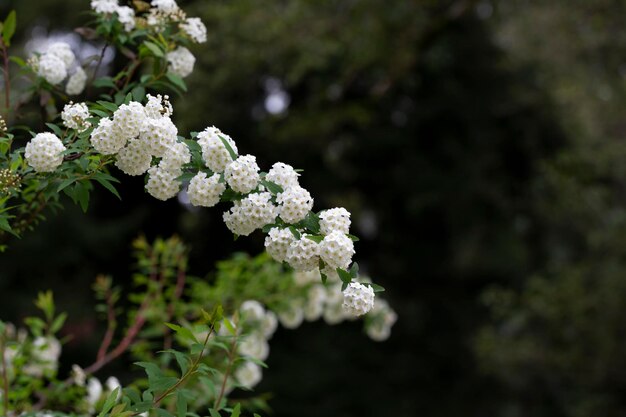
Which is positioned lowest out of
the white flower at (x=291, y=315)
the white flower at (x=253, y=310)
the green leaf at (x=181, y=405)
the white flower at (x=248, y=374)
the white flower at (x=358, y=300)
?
the green leaf at (x=181, y=405)

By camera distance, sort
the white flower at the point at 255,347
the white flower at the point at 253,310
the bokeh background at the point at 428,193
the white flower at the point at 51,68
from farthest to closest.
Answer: the bokeh background at the point at 428,193 → the white flower at the point at 253,310 → the white flower at the point at 255,347 → the white flower at the point at 51,68

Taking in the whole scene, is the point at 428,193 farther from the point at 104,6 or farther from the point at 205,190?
the point at 205,190

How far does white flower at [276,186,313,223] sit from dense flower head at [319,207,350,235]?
0.12 ft

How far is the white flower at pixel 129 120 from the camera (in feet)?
4.79

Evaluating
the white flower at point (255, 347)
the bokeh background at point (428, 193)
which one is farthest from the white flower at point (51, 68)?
the bokeh background at point (428, 193)

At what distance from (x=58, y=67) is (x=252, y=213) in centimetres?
95

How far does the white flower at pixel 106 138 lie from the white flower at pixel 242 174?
0.22 meters

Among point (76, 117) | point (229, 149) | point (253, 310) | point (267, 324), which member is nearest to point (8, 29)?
point (76, 117)

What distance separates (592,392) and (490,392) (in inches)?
67.6

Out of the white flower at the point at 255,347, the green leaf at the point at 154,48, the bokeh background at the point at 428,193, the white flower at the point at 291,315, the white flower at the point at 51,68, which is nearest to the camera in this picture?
the green leaf at the point at 154,48

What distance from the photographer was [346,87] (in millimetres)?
7738

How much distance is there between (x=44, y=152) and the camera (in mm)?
1482

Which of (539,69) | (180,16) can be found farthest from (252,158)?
(539,69)

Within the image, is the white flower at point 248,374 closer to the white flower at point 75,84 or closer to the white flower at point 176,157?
the white flower at point 75,84
